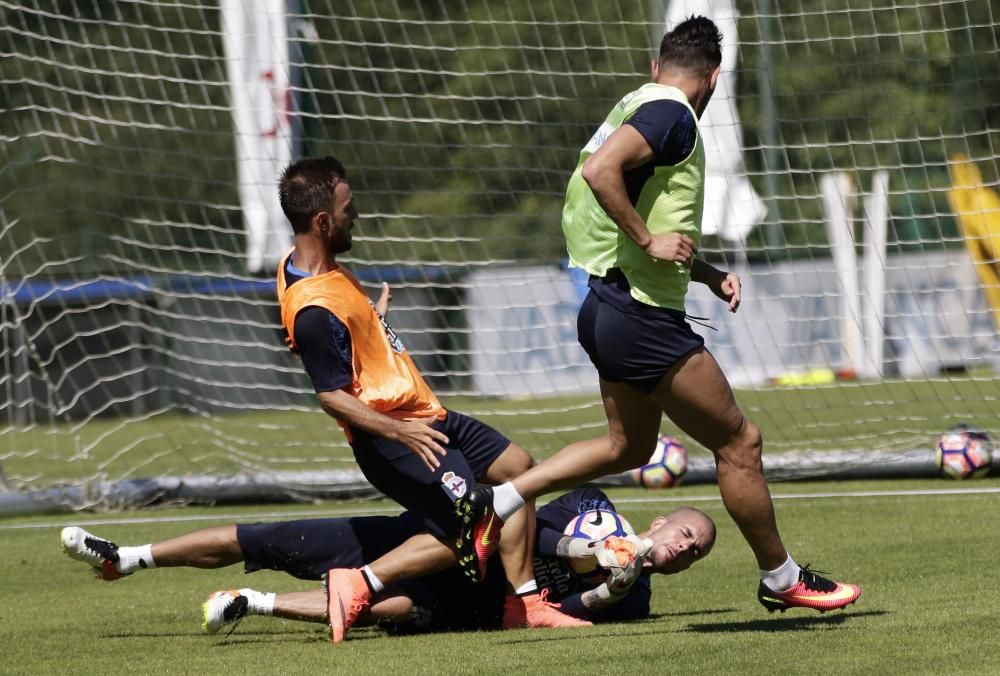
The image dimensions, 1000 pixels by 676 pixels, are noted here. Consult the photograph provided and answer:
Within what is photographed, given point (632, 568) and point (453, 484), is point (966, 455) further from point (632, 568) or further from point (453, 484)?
point (453, 484)

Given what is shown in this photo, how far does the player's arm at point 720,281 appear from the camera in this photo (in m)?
5.10

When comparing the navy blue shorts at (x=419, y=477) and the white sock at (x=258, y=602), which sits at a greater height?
the navy blue shorts at (x=419, y=477)

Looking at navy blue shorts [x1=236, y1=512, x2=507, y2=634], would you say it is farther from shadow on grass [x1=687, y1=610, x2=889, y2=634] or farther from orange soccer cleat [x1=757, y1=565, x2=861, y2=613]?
orange soccer cleat [x1=757, y1=565, x2=861, y2=613]

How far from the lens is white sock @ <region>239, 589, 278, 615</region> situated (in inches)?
214

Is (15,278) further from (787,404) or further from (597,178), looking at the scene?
(597,178)

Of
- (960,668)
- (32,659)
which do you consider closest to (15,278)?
(32,659)

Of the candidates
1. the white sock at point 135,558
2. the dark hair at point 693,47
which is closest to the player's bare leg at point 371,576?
the white sock at point 135,558

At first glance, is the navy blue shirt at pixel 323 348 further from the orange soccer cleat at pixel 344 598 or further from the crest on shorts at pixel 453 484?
the orange soccer cleat at pixel 344 598

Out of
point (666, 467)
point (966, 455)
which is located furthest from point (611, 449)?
point (966, 455)

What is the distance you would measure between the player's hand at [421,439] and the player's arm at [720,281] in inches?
43.9

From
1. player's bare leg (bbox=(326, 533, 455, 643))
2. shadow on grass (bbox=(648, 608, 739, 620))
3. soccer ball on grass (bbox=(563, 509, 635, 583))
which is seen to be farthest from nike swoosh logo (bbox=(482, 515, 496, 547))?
shadow on grass (bbox=(648, 608, 739, 620))

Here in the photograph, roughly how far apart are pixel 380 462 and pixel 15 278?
932cm

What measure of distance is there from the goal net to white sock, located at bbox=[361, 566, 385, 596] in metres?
4.25

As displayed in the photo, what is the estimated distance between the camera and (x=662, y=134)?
189 inches
